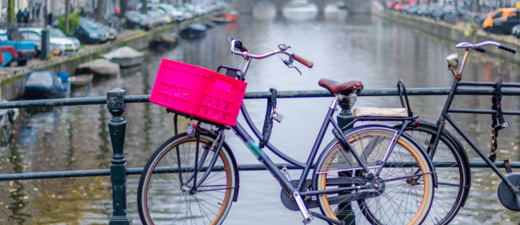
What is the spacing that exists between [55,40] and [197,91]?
22609 millimetres

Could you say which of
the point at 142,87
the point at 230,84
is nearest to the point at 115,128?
the point at 230,84

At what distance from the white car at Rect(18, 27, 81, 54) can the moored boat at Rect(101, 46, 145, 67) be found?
1.68 metres

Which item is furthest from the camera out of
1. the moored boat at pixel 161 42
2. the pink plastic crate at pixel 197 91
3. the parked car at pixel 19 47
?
the moored boat at pixel 161 42

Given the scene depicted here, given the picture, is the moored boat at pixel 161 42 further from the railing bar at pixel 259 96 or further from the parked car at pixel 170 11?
the railing bar at pixel 259 96

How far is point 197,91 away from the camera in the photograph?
3271 mm

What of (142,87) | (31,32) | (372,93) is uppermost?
(372,93)

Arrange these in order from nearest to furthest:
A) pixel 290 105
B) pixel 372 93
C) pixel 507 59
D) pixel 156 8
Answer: pixel 372 93 < pixel 290 105 < pixel 507 59 < pixel 156 8

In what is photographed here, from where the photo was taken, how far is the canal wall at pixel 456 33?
1144 inches

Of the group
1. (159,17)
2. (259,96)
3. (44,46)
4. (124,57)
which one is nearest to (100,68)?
(44,46)

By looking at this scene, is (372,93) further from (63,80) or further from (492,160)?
(63,80)

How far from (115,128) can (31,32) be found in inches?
840

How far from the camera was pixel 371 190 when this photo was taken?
3654mm

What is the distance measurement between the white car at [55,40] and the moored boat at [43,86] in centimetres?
431

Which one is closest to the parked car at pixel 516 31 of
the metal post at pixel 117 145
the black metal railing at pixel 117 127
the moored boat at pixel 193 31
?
the moored boat at pixel 193 31
